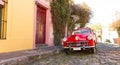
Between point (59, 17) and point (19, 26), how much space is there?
664 centimetres

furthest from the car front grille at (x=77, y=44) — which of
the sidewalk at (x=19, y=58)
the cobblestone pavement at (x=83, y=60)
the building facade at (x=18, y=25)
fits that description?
the building facade at (x=18, y=25)

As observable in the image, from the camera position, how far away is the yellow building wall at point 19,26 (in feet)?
41.7

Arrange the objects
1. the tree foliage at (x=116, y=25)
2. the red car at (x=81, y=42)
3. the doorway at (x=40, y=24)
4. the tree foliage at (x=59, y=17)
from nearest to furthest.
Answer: the red car at (x=81, y=42) → the doorway at (x=40, y=24) → the tree foliage at (x=59, y=17) → the tree foliage at (x=116, y=25)

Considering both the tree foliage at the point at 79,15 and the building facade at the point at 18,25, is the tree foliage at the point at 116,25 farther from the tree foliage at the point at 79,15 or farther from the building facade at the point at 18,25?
the building facade at the point at 18,25

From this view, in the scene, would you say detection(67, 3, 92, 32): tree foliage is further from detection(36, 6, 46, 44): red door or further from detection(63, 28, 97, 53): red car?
detection(63, 28, 97, 53): red car

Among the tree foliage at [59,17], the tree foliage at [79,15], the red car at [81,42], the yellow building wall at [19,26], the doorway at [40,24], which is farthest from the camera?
the tree foliage at [79,15]

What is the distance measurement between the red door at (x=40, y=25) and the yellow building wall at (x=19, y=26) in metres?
2.45

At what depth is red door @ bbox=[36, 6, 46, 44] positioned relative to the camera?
1828cm

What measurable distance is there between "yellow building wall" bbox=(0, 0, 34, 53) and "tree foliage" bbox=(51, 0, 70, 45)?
445 cm

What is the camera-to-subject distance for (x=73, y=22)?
25922mm

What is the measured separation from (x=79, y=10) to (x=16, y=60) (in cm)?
1761

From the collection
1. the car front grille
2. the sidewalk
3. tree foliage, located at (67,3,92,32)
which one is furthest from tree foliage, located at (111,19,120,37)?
the sidewalk

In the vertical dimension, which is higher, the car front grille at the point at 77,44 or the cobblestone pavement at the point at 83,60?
the car front grille at the point at 77,44

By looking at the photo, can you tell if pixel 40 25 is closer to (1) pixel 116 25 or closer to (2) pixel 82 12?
(2) pixel 82 12
